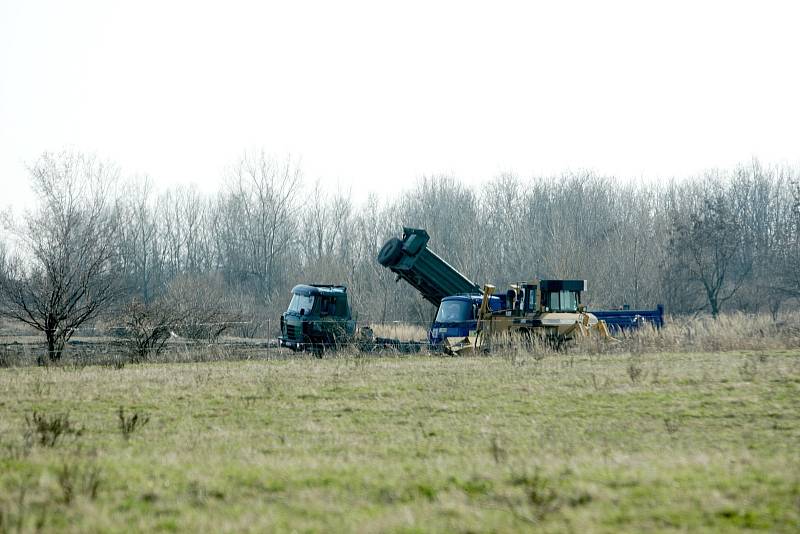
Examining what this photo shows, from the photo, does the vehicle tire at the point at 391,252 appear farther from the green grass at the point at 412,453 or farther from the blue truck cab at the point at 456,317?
the green grass at the point at 412,453

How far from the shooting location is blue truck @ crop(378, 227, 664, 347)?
28312 millimetres

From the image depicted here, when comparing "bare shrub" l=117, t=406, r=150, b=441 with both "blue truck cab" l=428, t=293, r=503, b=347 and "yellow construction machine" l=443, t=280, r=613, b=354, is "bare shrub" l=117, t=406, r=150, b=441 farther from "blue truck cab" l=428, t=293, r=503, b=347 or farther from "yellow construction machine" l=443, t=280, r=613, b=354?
"blue truck cab" l=428, t=293, r=503, b=347

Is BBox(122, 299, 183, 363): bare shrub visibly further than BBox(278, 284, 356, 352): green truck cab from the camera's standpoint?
No

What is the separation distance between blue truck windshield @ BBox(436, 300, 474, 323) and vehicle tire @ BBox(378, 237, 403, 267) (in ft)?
7.24

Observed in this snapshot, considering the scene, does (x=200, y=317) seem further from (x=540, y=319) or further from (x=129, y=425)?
(x=129, y=425)

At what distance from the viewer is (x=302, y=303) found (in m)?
30.9

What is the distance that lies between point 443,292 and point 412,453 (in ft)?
67.2

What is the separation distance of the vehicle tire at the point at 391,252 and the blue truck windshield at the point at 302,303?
3460 mm

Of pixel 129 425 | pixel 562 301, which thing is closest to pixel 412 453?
pixel 129 425

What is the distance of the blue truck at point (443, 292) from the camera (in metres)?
28.3

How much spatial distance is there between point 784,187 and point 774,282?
17.5m

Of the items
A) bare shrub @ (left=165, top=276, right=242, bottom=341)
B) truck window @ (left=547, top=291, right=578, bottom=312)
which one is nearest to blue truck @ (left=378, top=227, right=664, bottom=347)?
truck window @ (left=547, top=291, right=578, bottom=312)

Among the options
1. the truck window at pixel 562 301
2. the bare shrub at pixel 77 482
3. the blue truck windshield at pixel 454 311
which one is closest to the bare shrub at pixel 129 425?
the bare shrub at pixel 77 482

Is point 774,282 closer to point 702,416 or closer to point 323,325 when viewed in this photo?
point 323,325
